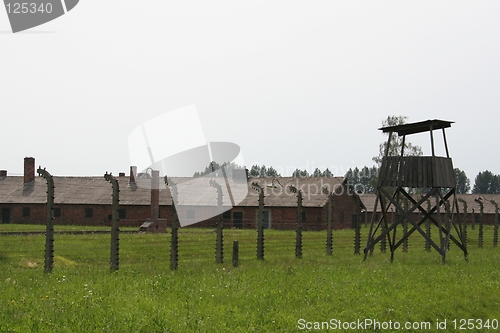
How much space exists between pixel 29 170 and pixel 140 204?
12848mm

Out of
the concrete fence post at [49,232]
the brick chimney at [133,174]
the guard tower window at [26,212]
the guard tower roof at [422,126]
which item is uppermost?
the guard tower roof at [422,126]

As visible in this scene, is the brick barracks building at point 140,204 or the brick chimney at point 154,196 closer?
the brick chimney at point 154,196

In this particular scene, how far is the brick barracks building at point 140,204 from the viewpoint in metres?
48.6

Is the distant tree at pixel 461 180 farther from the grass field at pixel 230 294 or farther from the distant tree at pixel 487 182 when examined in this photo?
the grass field at pixel 230 294

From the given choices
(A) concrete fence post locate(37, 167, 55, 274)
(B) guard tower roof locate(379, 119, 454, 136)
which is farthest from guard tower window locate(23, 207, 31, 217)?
(B) guard tower roof locate(379, 119, 454, 136)

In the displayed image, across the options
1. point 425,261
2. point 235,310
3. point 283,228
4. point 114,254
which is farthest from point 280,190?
point 235,310

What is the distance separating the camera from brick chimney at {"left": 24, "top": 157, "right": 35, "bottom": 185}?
175ft

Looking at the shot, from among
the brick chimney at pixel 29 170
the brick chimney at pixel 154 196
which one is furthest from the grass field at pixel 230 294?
the brick chimney at pixel 29 170

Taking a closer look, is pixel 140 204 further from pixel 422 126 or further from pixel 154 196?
pixel 422 126

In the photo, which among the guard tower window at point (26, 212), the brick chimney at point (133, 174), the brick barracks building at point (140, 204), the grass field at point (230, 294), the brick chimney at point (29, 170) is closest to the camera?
the grass field at point (230, 294)

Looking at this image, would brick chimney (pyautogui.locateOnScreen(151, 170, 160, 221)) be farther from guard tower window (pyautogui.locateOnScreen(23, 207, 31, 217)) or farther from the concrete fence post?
the concrete fence post

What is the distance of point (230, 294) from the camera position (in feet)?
41.6

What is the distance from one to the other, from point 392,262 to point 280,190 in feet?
103

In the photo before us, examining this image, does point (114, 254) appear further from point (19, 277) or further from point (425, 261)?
point (425, 261)
